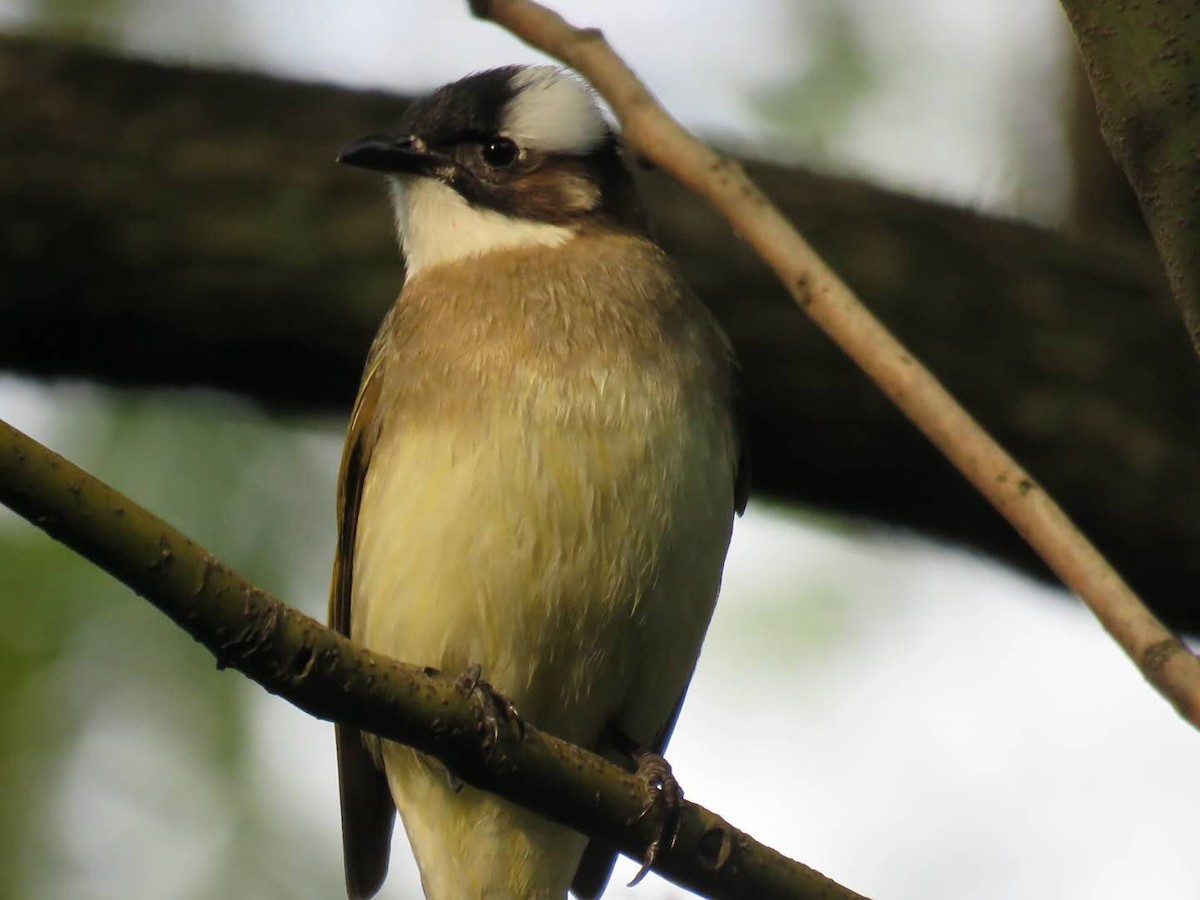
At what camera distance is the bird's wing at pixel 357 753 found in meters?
4.91

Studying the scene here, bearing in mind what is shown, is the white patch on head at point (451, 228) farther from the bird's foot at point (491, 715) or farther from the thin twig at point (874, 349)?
the bird's foot at point (491, 715)

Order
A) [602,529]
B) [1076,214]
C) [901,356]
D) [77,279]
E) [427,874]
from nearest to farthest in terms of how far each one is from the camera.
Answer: [901,356] < [602,529] < [427,874] < [77,279] < [1076,214]

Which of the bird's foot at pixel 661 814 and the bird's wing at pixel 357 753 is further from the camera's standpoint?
the bird's wing at pixel 357 753

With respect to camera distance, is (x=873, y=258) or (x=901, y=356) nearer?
(x=901, y=356)

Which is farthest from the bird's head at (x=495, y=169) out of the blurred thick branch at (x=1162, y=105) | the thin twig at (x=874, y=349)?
the blurred thick branch at (x=1162, y=105)

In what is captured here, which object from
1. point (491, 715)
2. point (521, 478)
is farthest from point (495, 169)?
point (491, 715)

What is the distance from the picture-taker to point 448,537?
4.28 meters

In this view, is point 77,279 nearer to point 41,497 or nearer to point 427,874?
point 427,874

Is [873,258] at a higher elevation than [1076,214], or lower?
lower

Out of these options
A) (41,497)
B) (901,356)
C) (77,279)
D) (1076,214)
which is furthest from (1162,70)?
(1076,214)

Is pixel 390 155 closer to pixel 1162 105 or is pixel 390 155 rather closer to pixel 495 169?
pixel 495 169

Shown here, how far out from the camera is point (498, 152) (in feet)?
17.8

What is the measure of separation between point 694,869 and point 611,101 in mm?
1427

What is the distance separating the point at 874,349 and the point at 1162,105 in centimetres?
70
